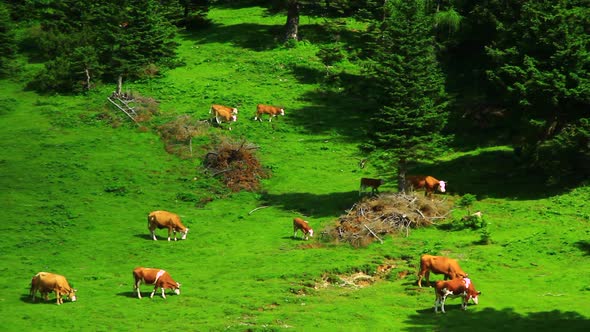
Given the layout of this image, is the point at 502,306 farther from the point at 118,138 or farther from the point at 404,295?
the point at 118,138

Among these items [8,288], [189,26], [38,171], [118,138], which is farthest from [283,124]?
[8,288]

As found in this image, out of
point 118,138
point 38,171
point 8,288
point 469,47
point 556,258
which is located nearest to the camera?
point 8,288

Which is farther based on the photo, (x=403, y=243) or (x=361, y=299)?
(x=403, y=243)

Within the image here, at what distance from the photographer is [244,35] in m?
82.8

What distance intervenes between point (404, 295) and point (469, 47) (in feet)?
140

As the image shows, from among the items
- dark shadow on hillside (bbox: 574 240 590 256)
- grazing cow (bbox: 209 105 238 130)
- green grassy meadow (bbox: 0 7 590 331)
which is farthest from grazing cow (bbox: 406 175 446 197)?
grazing cow (bbox: 209 105 238 130)

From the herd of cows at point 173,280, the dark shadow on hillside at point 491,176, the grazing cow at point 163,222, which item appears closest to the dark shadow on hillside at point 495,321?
the herd of cows at point 173,280

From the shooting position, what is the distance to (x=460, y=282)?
36.0m

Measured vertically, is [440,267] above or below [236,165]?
above

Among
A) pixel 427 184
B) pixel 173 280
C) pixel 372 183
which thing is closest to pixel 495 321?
pixel 173 280

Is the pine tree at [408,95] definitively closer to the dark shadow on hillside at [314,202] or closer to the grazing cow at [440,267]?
the dark shadow on hillside at [314,202]

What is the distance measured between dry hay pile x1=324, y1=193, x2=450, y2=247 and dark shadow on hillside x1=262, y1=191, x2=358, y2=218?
236 cm

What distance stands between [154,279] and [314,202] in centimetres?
1728

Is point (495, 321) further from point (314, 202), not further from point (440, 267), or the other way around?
point (314, 202)
